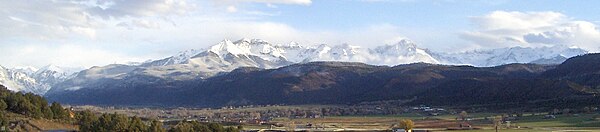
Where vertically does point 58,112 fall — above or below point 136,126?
above

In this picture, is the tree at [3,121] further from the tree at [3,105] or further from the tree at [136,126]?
the tree at [136,126]

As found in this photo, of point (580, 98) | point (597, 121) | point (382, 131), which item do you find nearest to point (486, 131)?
point (382, 131)

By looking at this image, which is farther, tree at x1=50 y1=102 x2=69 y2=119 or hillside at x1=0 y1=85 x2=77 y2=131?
tree at x1=50 y1=102 x2=69 y2=119

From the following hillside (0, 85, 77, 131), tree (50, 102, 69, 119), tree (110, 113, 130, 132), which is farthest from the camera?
tree (50, 102, 69, 119)

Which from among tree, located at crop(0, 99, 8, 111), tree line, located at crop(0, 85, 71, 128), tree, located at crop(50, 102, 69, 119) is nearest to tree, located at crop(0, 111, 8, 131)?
tree, located at crop(0, 99, 8, 111)

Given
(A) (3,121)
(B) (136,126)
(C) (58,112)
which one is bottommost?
(B) (136,126)

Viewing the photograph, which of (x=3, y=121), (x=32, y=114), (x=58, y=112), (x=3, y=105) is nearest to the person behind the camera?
(x=3, y=121)

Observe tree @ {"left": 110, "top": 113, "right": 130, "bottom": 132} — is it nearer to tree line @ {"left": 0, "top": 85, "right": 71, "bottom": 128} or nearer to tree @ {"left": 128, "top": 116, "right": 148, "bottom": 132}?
tree @ {"left": 128, "top": 116, "right": 148, "bottom": 132}

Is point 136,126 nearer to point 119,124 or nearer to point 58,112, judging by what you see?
point 119,124

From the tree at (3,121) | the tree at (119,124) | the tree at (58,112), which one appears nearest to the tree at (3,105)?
the tree at (3,121)

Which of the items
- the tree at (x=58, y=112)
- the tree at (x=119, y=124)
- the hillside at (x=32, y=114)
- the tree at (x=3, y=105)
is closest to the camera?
the tree at (x=119, y=124)

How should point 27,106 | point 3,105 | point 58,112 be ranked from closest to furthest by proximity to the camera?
point 3,105 → point 27,106 → point 58,112

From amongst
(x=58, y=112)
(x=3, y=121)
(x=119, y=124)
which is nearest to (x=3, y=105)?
(x=58, y=112)
